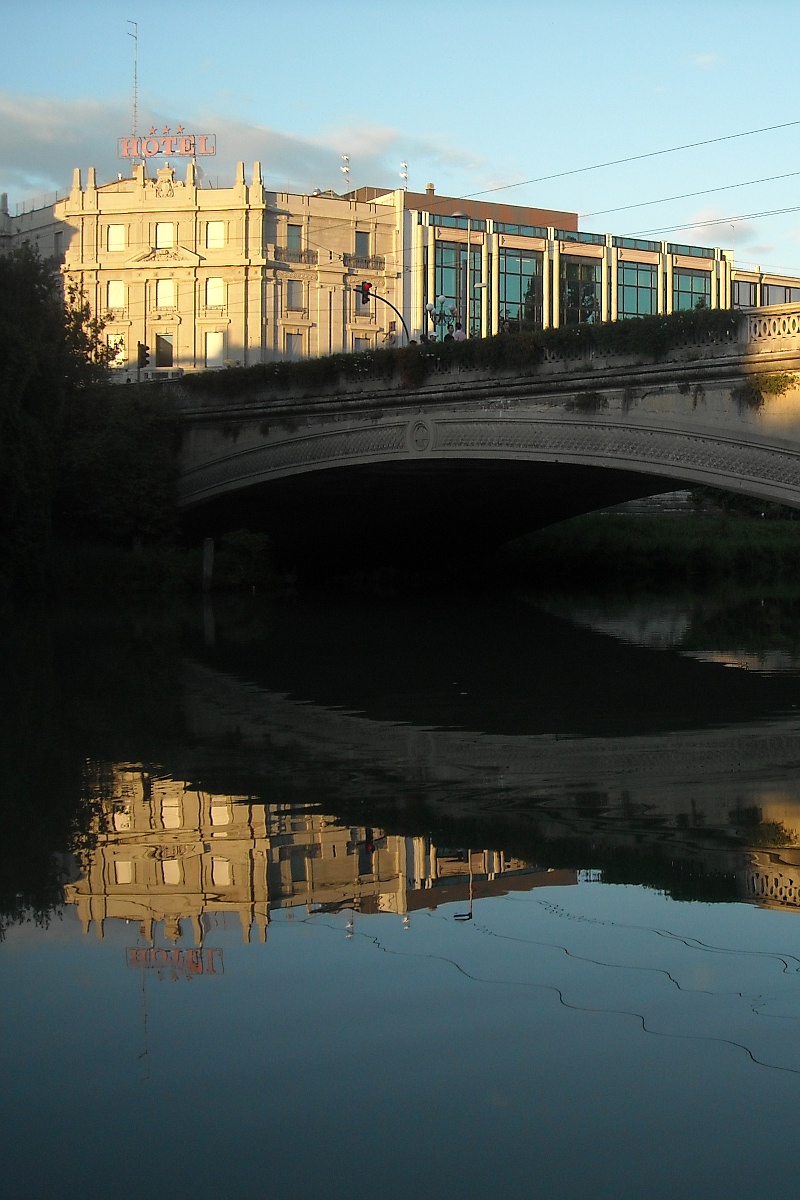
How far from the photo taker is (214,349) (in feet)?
195

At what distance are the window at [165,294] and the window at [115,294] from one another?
169 cm

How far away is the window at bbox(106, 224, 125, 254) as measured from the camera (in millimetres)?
59906

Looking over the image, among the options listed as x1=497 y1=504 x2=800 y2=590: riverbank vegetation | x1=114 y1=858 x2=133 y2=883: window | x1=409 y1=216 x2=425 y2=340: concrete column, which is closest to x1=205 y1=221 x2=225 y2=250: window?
x1=409 y1=216 x2=425 y2=340: concrete column

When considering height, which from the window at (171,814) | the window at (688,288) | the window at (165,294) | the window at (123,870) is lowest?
the window at (123,870)

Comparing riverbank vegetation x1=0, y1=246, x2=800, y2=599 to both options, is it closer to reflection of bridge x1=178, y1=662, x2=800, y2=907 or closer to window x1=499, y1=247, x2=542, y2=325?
reflection of bridge x1=178, y1=662, x2=800, y2=907

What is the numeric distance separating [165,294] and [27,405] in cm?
3194

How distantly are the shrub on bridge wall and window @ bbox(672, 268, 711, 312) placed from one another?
43839 millimetres

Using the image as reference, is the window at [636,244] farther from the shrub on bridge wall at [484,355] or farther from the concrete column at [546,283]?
the shrub on bridge wall at [484,355]

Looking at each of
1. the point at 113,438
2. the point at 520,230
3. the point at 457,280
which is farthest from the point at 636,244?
the point at 113,438

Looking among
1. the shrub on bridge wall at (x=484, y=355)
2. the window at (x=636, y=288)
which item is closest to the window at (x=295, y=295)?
the window at (x=636, y=288)

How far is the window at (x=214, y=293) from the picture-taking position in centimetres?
5934

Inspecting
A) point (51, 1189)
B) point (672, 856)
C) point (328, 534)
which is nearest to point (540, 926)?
point (672, 856)

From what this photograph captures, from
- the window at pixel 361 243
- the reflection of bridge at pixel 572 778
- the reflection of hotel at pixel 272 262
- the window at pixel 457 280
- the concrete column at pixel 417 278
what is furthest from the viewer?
the window at pixel 457 280

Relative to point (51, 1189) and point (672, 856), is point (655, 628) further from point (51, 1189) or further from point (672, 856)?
point (51, 1189)
